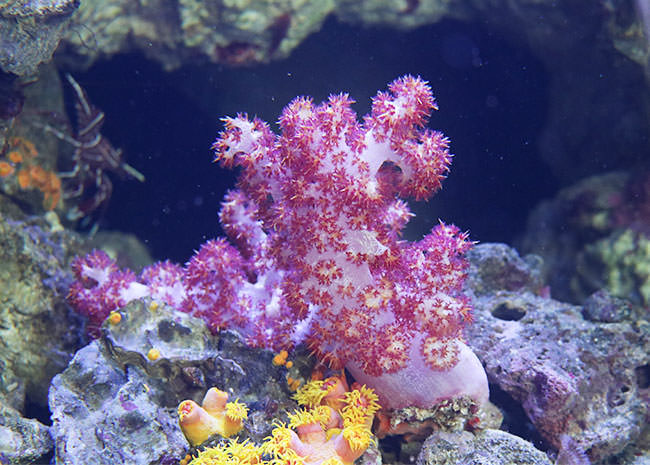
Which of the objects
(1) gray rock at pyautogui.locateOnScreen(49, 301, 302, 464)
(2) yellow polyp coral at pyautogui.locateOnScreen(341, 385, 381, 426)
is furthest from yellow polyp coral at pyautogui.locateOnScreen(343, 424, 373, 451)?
(1) gray rock at pyautogui.locateOnScreen(49, 301, 302, 464)

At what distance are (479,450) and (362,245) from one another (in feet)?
4.14

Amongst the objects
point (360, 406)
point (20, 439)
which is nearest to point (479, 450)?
point (360, 406)

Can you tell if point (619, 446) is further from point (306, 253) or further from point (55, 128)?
point (55, 128)

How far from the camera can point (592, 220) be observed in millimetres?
5098

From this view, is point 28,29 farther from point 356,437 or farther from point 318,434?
point 356,437

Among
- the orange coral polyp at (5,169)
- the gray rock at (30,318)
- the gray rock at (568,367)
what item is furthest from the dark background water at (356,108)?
the gray rock at (568,367)

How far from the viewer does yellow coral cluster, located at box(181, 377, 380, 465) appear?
2.26m

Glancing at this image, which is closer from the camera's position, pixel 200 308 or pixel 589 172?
pixel 200 308

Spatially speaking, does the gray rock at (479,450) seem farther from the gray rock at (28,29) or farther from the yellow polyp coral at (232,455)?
the gray rock at (28,29)

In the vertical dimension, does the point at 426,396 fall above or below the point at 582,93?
below

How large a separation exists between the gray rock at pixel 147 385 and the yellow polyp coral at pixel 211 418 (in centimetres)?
10

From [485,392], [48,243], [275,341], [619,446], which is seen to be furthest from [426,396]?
[48,243]

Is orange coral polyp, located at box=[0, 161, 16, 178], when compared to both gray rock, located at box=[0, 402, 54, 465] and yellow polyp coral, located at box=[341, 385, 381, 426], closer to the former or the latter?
gray rock, located at box=[0, 402, 54, 465]

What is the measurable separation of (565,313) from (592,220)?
2013 mm
